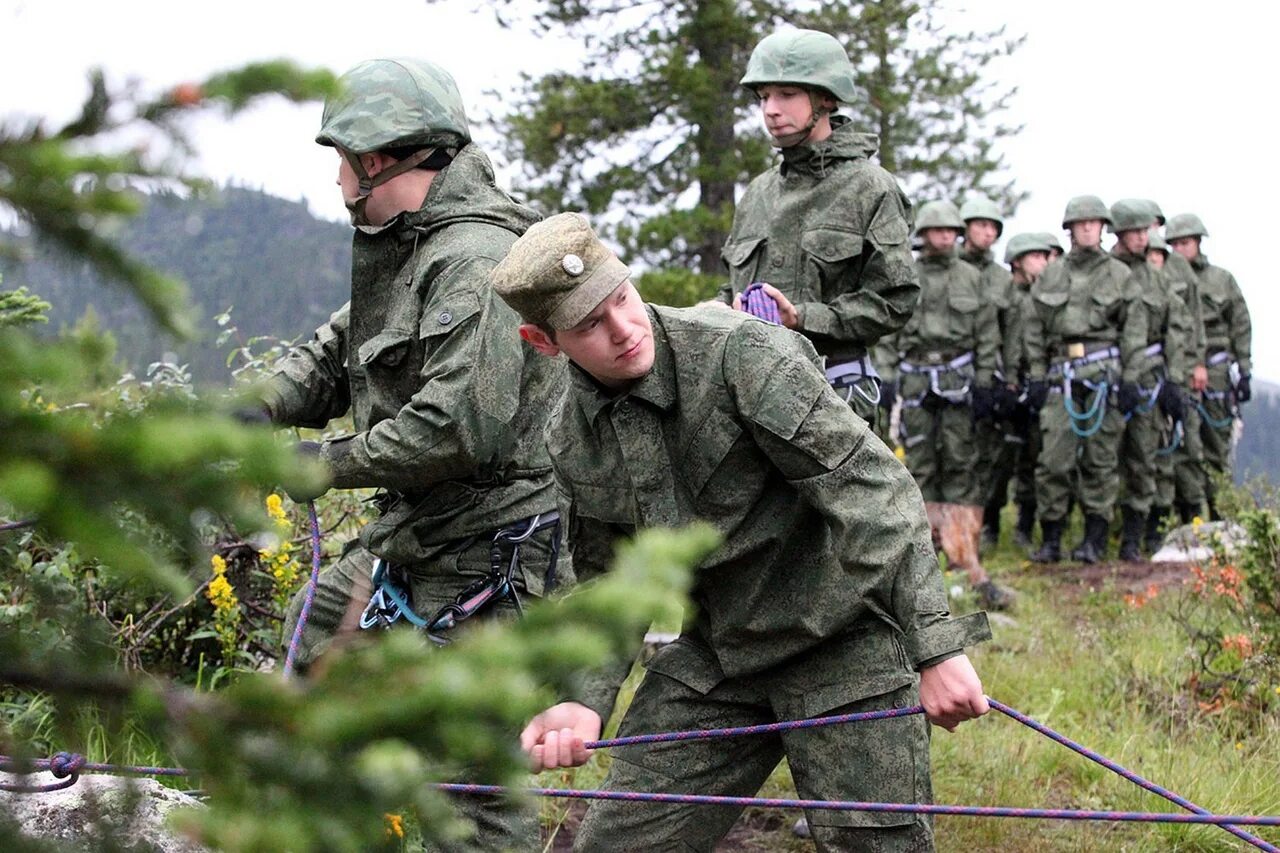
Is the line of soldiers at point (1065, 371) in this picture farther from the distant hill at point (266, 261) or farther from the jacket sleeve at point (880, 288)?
the distant hill at point (266, 261)

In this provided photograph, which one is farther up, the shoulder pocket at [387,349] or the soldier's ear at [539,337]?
the soldier's ear at [539,337]

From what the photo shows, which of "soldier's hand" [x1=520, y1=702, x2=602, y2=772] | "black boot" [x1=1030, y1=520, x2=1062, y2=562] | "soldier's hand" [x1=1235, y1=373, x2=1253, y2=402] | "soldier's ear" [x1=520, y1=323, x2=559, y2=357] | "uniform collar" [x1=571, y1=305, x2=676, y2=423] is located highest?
"soldier's ear" [x1=520, y1=323, x2=559, y2=357]

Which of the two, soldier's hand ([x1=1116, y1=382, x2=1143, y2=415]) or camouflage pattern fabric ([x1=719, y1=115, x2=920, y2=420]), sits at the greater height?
camouflage pattern fabric ([x1=719, y1=115, x2=920, y2=420])

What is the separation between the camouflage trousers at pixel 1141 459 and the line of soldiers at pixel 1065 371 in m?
0.01

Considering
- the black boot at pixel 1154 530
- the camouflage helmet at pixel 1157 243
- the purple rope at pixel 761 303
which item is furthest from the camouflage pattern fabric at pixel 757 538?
the camouflage helmet at pixel 1157 243

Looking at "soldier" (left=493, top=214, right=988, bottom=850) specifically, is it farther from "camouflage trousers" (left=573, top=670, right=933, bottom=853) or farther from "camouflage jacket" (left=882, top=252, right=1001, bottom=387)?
→ "camouflage jacket" (left=882, top=252, right=1001, bottom=387)

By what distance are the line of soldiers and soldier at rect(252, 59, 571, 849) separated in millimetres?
8853

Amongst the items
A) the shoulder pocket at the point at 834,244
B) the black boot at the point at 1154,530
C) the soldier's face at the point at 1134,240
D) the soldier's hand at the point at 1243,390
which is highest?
the shoulder pocket at the point at 834,244

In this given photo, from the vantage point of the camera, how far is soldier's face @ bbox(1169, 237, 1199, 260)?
590 inches

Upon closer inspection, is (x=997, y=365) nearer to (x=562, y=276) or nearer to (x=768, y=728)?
(x=768, y=728)

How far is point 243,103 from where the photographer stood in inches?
45.1

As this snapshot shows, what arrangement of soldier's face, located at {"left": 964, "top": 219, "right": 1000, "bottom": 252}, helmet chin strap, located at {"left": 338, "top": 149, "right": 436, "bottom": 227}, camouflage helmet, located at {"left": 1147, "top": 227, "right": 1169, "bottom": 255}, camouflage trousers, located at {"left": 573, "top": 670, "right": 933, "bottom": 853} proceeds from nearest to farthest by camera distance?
camouflage trousers, located at {"left": 573, "top": 670, "right": 933, "bottom": 853} < helmet chin strap, located at {"left": 338, "top": 149, "right": 436, "bottom": 227} < camouflage helmet, located at {"left": 1147, "top": 227, "right": 1169, "bottom": 255} < soldier's face, located at {"left": 964, "top": 219, "right": 1000, "bottom": 252}

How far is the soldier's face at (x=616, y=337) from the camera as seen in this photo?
321cm

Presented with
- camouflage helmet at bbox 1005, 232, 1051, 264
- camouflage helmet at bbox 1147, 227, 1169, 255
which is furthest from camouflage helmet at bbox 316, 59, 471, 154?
camouflage helmet at bbox 1005, 232, 1051, 264
